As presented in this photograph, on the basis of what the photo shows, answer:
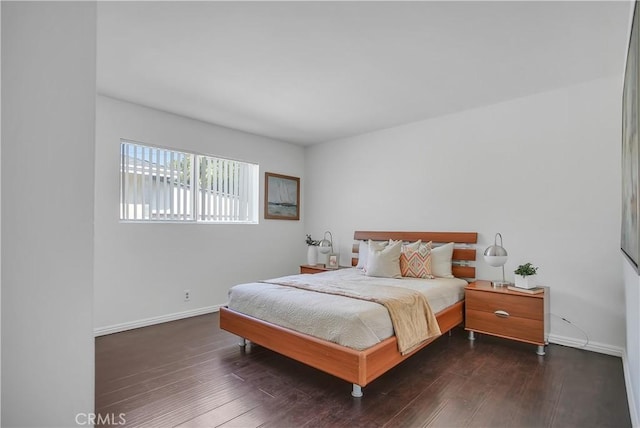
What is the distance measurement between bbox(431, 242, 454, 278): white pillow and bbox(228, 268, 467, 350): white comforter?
165 mm

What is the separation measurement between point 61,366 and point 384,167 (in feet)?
14.0

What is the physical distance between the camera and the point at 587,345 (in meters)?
3.17

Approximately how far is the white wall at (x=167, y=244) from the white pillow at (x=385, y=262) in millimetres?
1947

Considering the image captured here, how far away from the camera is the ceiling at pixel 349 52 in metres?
2.16

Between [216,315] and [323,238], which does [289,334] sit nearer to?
[216,315]

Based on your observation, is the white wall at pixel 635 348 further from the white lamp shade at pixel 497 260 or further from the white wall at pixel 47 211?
the white wall at pixel 47 211

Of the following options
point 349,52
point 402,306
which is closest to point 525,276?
point 402,306

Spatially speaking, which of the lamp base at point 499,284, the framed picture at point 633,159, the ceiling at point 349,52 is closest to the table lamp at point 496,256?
the lamp base at point 499,284

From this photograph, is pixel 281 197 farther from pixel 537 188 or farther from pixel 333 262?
pixel 537 188

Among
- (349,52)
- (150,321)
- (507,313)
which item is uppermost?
(349,52)

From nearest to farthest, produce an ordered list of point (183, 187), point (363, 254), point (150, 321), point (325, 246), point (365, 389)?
1. point (365, 389)
2. point (150, 321)
3. point (183, 187)
4. point (363, 254)
5. point (325, 246)

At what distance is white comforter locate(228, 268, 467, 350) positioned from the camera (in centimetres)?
230

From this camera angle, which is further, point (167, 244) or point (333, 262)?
point (333, 262)

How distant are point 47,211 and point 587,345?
13.8ft
